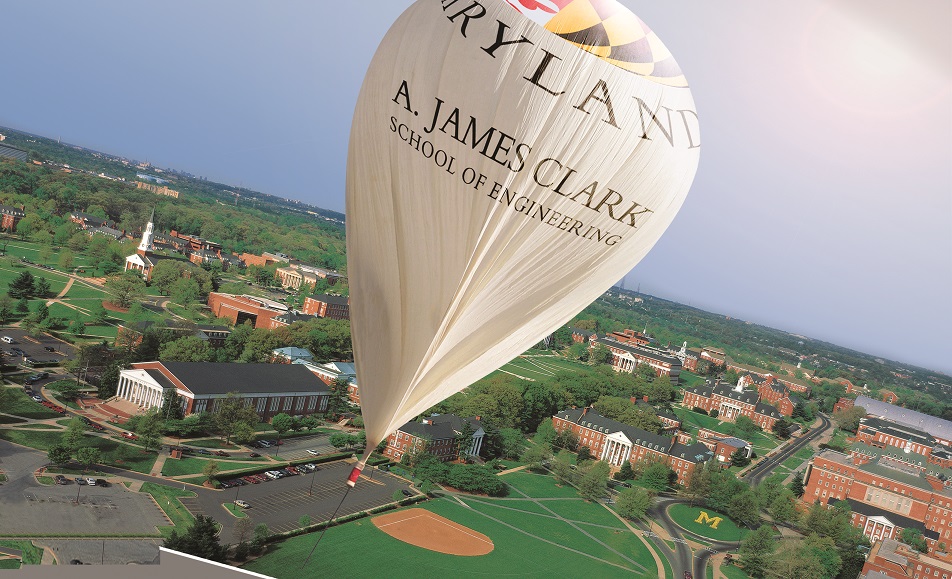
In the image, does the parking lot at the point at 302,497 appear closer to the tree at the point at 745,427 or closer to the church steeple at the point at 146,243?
the tree at the point at 745,427

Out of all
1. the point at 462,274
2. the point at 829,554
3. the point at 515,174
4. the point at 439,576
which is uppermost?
the point at 515,174

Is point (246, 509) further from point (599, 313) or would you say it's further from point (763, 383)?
point (599, 313)

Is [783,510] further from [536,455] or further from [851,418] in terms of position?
[851,418]

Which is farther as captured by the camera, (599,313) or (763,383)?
(599,313)

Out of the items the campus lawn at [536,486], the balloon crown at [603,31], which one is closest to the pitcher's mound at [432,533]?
the campus lawn at [536,486]

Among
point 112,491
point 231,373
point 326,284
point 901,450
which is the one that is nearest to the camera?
point 112,491

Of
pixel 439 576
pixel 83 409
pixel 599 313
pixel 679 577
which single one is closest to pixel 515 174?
pixel 439 576
